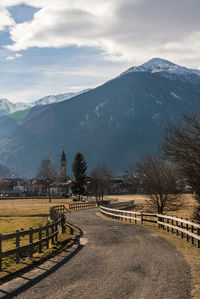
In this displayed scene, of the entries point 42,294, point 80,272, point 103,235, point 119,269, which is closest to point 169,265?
point 119,269

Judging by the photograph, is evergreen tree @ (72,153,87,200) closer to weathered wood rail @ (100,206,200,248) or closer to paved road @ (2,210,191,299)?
weathered wood rail @ (100,206,200,248)

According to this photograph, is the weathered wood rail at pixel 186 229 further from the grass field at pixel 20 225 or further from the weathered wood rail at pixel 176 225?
the grass field at pixel 20 225

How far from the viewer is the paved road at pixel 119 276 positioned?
35.4ft

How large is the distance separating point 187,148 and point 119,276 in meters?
19.0

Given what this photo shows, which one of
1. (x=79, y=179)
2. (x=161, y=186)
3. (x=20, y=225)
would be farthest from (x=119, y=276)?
(x=79, y=179)

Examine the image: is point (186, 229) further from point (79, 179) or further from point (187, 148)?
point (79, 179)

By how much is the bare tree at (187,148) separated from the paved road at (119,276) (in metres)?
11.8

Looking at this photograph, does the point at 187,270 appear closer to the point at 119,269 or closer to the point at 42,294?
the point at 119,269

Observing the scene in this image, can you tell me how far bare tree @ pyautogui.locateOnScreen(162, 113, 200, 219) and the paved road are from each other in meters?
11.8

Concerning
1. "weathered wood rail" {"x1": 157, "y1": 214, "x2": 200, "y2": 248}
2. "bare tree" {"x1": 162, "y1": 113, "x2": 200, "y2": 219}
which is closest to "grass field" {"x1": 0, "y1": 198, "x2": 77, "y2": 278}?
"weathered wood rail" {"x1": 157, "y1": 214, "x2": 200, "y2": 248}

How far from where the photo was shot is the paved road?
424 inches

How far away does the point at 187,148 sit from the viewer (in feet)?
99.6

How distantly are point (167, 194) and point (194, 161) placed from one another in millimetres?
15871

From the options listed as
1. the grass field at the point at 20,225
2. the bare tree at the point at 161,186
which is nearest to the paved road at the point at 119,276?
the grass field at the point at 20,225
